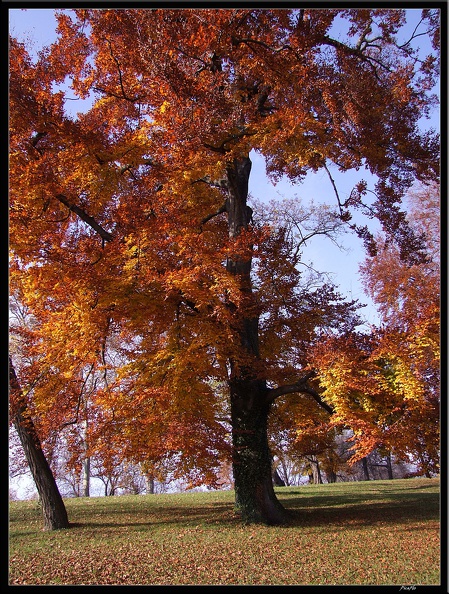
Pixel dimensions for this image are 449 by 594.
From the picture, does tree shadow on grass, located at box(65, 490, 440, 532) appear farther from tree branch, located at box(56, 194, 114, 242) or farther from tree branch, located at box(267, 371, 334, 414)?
tree branch, located at box(56, 194, 114, 242)

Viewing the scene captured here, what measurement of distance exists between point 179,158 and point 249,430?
18.2ft

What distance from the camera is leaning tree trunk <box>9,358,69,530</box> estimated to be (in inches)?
362

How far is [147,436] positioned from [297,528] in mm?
3240

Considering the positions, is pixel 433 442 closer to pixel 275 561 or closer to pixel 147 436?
pixel 275 561

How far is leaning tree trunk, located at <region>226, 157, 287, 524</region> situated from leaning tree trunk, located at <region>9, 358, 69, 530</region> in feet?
11.4

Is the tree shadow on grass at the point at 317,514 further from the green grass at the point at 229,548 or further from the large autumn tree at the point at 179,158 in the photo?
the large autumn tree at the point at 179,158

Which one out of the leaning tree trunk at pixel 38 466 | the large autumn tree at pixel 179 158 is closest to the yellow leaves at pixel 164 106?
the large autumn tree at pixel 179 158

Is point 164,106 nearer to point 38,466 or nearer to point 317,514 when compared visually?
point 38,466

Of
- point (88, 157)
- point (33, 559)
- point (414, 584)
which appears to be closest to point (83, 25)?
point (88, 157)

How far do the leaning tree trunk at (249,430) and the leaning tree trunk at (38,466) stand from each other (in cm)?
347

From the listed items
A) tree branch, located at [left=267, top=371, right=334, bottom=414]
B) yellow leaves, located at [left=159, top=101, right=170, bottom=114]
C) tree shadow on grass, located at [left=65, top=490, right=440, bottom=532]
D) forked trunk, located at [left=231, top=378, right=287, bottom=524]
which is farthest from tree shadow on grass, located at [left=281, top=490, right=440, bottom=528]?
yellow leaves, located at [left=159, top=101, right=170, bottom=114]

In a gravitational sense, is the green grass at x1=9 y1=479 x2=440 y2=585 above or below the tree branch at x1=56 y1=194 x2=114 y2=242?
below

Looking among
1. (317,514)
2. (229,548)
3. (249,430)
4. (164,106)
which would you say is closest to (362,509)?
(317,514)

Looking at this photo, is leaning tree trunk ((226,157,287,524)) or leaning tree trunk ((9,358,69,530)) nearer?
leaning tree trunk ((9,358,69,530))
